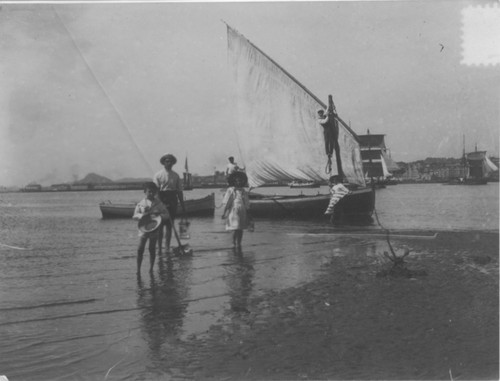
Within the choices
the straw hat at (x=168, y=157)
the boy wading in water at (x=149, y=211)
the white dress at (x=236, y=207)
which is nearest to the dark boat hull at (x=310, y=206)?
the white dress at (x=236, y=207)

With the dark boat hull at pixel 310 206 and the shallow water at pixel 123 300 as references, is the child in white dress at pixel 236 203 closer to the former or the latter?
the shallow water at pixel 123 300

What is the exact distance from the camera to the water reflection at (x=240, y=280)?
5.15 meters

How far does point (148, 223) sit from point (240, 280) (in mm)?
1595

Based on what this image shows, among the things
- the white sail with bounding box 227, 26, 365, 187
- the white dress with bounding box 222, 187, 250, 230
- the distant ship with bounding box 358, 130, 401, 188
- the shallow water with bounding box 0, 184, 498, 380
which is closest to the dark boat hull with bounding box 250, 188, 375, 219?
the white sail with bounding box 227, 26, 365, 187

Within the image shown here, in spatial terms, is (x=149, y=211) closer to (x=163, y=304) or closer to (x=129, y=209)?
(x=163, y=304)

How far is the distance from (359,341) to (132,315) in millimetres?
2295

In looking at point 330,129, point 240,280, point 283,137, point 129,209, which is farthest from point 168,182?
point 129,209

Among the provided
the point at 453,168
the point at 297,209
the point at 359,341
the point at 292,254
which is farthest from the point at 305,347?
the point at 453,168

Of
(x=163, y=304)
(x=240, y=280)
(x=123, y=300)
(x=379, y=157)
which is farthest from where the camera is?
(x=379, y=157)

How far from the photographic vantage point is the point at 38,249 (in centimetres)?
1164

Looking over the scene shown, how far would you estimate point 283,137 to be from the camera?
2020cm

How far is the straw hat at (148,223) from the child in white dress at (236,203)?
2.19 meters

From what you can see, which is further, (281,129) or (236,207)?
(281,129)

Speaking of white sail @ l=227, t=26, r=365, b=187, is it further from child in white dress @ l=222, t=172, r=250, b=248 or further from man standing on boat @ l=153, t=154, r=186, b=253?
man standing on boat @ l=153, t=154, r=186, b=253
